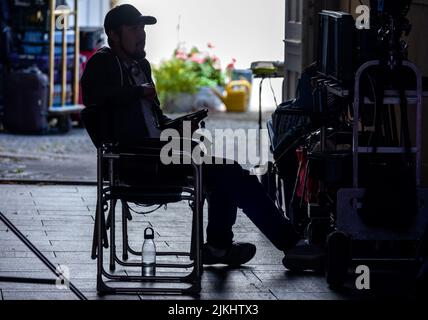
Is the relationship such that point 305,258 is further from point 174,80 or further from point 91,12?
point 91,12

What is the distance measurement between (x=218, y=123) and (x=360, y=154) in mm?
8613

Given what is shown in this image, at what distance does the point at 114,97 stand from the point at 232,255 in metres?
1.06

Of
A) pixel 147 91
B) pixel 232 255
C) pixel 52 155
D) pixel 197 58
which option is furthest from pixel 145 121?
pixel 197 58

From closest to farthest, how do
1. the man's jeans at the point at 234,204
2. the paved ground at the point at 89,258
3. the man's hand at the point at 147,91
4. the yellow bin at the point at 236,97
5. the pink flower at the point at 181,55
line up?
the paved ground at the point at 89,258 → the man's hand at the point at 147,91 → the man's jeans at the point at 234,204 → the yellow bin at the point at 236,97 → the pink flower at the point at 181,55

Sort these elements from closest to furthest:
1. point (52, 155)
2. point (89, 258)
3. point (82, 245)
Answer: point (89, 258), point (82, 245), point (52, 155)

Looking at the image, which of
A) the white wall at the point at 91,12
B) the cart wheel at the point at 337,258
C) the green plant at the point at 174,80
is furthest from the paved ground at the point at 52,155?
the cart wheel at the point at 337,258

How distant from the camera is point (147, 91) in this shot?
5.17 meters

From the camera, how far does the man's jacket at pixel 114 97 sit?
5133 mm

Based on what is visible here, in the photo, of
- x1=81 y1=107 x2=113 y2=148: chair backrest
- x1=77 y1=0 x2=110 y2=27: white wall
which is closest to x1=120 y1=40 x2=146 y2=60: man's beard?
x1=81 y1=107 x2=113 y2=148: chair backrest

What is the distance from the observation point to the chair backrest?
509cm

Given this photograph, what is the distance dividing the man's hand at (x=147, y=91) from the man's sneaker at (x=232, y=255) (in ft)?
2.86

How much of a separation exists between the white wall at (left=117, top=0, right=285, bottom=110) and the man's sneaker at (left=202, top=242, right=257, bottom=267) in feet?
34.6

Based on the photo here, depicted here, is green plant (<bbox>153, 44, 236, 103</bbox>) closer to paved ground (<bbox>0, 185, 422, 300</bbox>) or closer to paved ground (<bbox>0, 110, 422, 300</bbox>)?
paved ground (<bbox>0, 110, 422, 300</bbox>)

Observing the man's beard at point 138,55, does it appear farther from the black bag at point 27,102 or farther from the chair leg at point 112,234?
the black bag at point 27,102
